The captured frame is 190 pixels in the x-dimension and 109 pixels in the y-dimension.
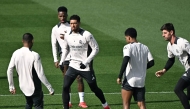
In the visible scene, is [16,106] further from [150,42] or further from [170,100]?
[150,42]

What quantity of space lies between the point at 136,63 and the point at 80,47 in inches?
82.1

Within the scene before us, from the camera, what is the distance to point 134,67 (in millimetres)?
14633

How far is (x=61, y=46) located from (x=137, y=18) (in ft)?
46.5

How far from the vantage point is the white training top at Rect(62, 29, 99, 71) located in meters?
16.1

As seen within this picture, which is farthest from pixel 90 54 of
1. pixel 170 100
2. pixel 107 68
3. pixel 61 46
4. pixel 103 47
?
pixel 103 47

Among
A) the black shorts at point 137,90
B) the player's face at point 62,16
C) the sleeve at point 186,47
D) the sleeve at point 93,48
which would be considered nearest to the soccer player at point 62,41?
the player's face at point 62,16

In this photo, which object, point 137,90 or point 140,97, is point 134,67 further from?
point 140,97

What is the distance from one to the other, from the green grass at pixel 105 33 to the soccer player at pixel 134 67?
2780 millimetres

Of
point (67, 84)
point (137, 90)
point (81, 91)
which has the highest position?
point (137, 90)

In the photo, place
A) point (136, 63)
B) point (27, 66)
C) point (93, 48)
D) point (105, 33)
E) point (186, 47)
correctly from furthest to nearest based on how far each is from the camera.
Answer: point (105, 33) < point (93, 48) < point (186, 47) < point (136, 63) < point (27, 66)

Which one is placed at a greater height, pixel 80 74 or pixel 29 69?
pixel 29 69

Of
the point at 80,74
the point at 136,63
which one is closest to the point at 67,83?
the point at 80,74

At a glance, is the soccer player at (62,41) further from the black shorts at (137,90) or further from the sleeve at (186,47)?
the sleeve at (186,47)

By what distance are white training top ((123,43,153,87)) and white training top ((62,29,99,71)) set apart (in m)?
1.62
